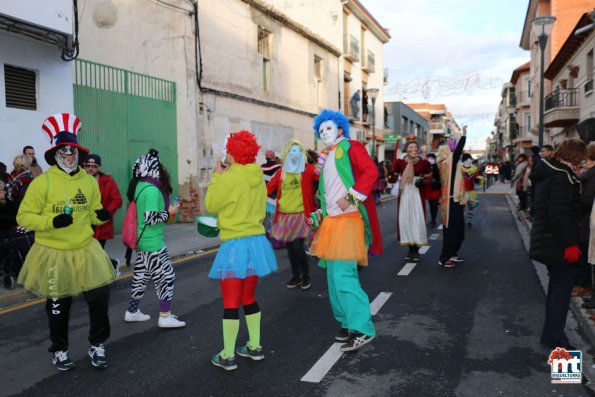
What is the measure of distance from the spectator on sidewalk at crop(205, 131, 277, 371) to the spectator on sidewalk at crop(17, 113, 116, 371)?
3.13 feet

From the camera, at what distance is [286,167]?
693 centimetres

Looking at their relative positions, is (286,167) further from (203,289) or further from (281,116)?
(281,116)

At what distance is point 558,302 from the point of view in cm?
455

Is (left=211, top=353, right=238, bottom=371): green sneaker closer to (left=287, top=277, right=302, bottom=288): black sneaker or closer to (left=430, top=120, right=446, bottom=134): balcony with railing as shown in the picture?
(left=287, top=277, right=302, bottom=288): black sneaker

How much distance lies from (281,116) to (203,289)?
1454cm

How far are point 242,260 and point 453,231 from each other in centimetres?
527

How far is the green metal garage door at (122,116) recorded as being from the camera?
11898 millimetres

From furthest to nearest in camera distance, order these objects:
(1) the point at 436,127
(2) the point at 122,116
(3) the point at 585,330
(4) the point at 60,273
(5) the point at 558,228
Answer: (1) the point at 436,127
(2) the point at 122,116
(3) the point at 585,330
(5) the point at 558,228
(4) the point at 60,273

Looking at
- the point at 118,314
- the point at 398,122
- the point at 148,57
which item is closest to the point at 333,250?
the point at 118,314

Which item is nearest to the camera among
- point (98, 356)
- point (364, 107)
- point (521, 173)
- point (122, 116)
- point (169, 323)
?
point (98, 356)

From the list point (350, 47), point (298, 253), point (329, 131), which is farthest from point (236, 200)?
point (350, 47)

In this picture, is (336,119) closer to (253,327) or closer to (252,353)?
(253,327)

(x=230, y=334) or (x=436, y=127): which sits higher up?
(x=436, y=127)

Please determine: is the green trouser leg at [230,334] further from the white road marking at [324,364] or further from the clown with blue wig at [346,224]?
the clown with blue wig at [346,224]
